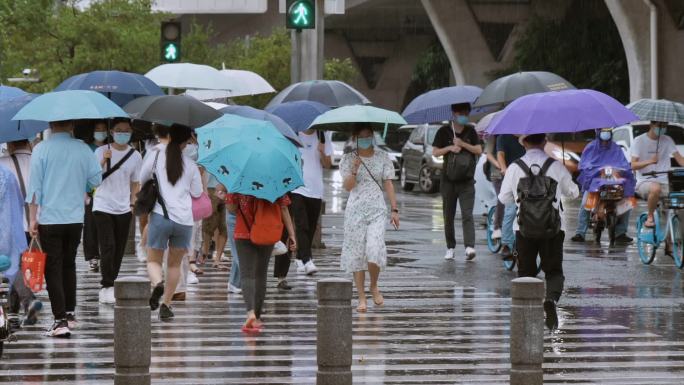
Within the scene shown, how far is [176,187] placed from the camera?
13.0 m

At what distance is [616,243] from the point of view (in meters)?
22.0

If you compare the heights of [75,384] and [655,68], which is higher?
[655,68]

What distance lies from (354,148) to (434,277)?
3.50m

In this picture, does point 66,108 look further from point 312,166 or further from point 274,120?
point 312,166

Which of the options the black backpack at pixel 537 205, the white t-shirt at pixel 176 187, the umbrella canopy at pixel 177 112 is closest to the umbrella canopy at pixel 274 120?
the umbrella canopy at pixel 177 112

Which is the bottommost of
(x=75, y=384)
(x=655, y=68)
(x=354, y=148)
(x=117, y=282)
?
(x=75, y=384)

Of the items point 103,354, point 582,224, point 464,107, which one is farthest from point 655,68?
point 103,354

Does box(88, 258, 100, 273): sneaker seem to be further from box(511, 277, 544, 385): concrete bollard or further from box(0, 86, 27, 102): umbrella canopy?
box(511, 277, 544, 385): concrete bollard

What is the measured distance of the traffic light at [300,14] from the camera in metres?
19.9

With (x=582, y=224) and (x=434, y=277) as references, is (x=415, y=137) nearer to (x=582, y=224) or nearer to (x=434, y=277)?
(x=582, y=224)

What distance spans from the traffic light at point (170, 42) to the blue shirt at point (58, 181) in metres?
11.8

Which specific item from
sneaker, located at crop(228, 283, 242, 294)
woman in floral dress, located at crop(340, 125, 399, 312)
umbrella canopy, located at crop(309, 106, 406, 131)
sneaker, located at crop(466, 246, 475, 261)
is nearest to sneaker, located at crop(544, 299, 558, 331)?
woman in floral dress, located at crop(340, 125, 399, 312)

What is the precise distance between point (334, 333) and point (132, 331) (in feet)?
4.06

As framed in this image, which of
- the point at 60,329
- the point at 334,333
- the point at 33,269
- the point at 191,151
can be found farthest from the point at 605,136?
the point at 334,333
